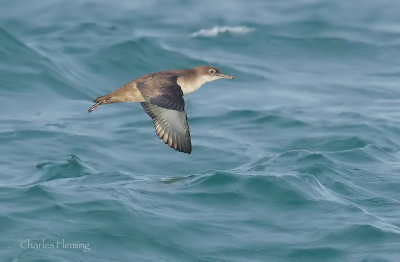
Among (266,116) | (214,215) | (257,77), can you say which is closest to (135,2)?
(257,77)

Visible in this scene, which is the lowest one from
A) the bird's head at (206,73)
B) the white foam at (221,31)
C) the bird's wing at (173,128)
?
the bird's wing at (173,128)

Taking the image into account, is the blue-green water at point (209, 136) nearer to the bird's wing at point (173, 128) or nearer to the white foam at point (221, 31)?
the white foam at point (221, 31)

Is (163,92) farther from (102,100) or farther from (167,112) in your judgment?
(102,100)

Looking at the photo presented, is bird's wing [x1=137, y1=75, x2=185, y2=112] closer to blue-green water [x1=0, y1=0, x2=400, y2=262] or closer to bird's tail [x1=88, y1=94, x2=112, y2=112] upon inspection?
bird's tail [x1=88, y1=94, x2=112, y2=112]

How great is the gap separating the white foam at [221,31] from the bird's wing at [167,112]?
982 centimetres

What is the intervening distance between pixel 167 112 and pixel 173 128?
0.22 meters

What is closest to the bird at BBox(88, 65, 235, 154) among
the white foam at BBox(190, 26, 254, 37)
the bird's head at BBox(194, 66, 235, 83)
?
the bird's head at BBox(194, 66, 235, 83)

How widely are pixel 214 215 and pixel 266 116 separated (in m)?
4.97

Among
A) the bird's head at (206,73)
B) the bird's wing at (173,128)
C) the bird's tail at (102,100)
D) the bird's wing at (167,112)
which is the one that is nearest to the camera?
the bird's wing at (167,112)

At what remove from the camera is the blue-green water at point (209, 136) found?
38.3ft

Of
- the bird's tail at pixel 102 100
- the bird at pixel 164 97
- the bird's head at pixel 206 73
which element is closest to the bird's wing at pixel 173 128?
the bird at pixel 164 97

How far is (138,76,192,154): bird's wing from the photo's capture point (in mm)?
10820

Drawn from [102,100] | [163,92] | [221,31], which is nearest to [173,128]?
[163,92]

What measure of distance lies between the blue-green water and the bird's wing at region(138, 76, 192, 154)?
46.6 inches
